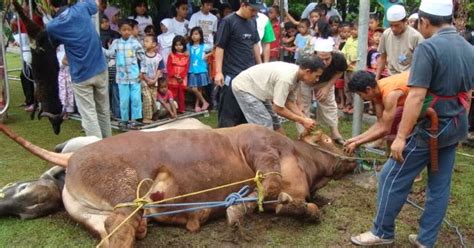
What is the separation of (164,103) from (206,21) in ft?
5.98

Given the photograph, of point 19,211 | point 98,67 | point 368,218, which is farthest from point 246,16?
point 19,211

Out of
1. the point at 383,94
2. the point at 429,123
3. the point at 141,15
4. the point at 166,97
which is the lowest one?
the point at 166,97

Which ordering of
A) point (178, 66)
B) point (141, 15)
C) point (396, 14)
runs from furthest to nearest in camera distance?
point (141, 15) < point (178, 66) < point (396, 14)

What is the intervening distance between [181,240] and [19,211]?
1.35m

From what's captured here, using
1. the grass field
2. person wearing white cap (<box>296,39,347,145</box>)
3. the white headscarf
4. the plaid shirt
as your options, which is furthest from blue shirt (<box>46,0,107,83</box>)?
the white headscarf

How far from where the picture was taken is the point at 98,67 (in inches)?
238

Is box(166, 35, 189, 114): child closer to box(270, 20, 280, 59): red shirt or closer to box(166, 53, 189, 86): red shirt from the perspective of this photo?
box(166, 53, 189, 86): red shirt

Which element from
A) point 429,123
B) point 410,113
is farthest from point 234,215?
point 429,123

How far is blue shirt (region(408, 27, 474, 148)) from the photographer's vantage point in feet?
11.7

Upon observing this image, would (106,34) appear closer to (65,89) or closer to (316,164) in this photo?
(65,89)

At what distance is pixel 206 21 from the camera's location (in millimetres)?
9383

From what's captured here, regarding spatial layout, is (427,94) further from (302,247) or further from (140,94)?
(140,94)

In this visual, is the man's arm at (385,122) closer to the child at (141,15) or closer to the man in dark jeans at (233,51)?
the man in dark jeans at (233,51)

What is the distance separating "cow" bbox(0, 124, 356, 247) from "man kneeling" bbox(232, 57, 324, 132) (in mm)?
505
